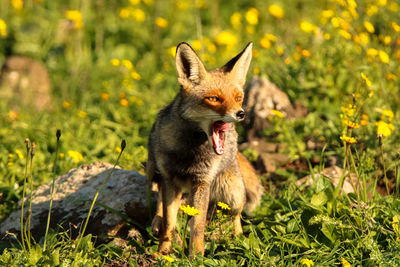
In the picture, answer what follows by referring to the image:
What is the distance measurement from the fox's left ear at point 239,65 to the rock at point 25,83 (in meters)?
4.63

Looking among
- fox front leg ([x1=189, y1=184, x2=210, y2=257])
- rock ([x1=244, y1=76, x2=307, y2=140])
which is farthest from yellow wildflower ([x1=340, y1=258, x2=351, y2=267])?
rock ([x1=244, y1=76, x2=307, y2=140])

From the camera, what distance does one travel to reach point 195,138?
4.21 metres

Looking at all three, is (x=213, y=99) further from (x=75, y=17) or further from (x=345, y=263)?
(x=75, y=17)

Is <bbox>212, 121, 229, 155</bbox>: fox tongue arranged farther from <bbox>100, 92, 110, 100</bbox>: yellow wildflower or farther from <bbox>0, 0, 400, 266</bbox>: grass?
<bbox>100, 92, 110, 100</bbox>: yellow wildflower

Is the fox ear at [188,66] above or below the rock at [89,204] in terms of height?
above

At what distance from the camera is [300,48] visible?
7.94 meters

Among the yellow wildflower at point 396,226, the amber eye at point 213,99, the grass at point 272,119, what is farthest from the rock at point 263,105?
the yellow wildflower at point 396,226

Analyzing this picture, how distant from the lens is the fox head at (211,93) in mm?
3890

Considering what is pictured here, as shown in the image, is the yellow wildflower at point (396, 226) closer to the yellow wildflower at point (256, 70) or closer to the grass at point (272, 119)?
the grass at point (272, 119)

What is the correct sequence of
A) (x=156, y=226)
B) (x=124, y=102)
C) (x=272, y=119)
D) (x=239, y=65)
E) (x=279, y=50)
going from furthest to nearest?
(x=279, y=50) → (x=124, y=102) → (x=272, y=119) → (x=156, y=226) → (x=239, y=65)

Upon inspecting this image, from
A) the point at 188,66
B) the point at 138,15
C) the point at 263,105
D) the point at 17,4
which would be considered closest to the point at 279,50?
the point at 263,105

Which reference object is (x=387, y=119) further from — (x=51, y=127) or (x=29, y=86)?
(x=29, y=86)

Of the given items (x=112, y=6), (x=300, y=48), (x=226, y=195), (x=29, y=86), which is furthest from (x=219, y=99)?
(x=112, y=6)

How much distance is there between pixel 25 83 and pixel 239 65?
205 inches
